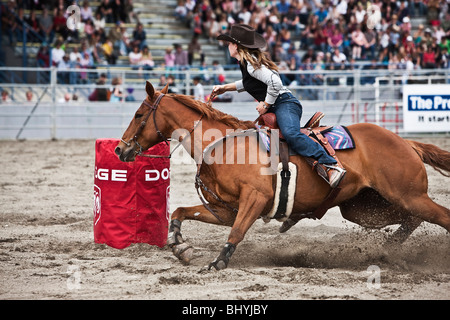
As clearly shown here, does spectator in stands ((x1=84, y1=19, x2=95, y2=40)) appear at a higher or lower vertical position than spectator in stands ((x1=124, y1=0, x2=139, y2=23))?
lower

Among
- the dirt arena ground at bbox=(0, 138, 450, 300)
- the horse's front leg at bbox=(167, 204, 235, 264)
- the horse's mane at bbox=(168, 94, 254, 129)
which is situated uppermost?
the horse's mane at bbox=(168, 94, 254, 129)

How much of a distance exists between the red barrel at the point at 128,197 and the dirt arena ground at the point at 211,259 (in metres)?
0.16

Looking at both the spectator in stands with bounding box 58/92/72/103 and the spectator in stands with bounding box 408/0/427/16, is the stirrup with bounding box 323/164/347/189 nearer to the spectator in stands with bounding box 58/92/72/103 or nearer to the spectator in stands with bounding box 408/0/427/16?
the spectator in stands with bounding box 58/92/72/103

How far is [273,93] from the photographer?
5320 millimetres

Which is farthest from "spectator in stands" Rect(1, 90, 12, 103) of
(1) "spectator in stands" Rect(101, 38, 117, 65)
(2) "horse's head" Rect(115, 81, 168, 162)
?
(2) "horse's head" Rect(115, 81, 168, 162)

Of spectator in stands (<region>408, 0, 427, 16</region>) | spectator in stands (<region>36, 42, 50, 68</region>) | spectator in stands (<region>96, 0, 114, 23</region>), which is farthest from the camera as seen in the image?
spectator in stands (<region>408, 0, 427, 16</region>)

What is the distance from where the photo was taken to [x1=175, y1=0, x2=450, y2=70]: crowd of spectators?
19.5 meters

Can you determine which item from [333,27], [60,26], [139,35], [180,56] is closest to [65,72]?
[60,26]

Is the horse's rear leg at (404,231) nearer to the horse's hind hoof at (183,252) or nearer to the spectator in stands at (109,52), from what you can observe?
the horse's hind hoof at (183,252)

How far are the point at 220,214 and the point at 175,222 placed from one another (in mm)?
411

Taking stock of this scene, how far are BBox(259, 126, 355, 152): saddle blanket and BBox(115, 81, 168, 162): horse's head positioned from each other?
0.93m

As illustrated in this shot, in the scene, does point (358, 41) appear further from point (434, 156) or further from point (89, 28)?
point (434, 156)

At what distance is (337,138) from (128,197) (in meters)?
2.11

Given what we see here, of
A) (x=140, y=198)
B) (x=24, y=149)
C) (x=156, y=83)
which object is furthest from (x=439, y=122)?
(x=140, y=198)
